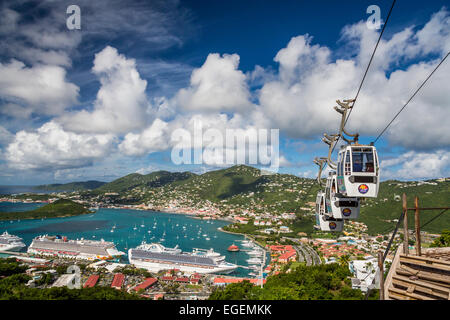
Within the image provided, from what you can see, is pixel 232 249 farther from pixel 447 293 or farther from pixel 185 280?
pixel 447 293

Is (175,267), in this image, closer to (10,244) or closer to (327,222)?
(327,222)

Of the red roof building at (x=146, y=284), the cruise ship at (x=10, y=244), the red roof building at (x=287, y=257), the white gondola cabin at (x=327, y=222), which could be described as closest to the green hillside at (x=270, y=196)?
the red roof building at (x=287, y=257)

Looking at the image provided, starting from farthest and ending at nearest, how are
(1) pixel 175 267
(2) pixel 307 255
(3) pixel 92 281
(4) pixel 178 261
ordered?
1. (2) pixel 307 255
2. (4) pixel 178 261
3. (1) pixel 175 267
4. (3) pixel 92 281

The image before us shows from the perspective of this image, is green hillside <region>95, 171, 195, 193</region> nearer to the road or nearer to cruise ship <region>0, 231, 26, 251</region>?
cruise ship <region>0, 231, 26, 251</region>

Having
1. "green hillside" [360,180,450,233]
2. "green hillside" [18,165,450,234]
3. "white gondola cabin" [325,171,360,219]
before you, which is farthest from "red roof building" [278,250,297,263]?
"green hillside" [360,180,450,233]

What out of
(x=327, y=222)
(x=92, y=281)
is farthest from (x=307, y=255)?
(x=327, y=222)

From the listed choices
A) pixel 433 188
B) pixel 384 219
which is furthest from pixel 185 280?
pixel 433 188
